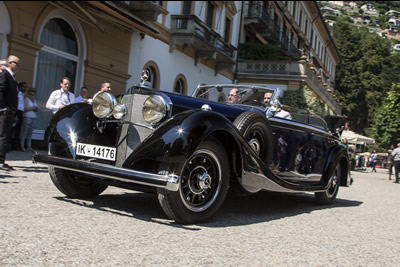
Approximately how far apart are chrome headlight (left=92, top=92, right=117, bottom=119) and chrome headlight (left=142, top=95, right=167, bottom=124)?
0.45 m

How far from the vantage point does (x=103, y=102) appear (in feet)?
13.3

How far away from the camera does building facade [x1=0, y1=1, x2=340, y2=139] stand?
35.8 ft

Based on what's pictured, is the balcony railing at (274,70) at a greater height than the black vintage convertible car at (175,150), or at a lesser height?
→ greater

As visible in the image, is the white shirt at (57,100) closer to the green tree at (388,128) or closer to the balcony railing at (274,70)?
the balcony railing at (274,70)

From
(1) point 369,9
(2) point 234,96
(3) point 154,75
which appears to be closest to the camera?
(2) point 234,96

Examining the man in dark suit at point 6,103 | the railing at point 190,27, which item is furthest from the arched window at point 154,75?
the man in dark suit at point 6,103

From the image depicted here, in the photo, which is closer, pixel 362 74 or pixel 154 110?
pixel 154 110

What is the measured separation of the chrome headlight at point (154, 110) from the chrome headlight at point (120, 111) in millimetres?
288

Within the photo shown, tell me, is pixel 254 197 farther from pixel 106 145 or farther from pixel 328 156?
pixel 106 145

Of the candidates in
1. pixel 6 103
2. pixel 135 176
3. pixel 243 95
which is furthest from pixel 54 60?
pixel 135 176

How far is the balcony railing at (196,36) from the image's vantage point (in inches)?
677

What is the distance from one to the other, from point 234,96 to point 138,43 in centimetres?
1043

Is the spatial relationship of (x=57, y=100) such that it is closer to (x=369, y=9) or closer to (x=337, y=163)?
(x=337, y=163)

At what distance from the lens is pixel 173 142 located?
3.35 m
